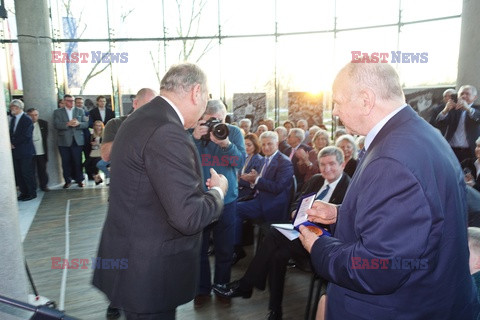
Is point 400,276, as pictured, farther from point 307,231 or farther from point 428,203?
point 307,231

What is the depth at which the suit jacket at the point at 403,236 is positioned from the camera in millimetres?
1086

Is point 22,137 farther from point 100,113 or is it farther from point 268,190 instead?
point 268,190

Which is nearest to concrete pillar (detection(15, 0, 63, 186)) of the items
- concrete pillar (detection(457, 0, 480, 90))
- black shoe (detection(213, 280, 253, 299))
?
black shoe (detection(213, 280, 253, 299))

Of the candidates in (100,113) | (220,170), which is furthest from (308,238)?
(100,113)

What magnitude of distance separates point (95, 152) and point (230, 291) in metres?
5.83

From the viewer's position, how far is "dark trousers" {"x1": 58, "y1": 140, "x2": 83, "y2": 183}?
7.71 m

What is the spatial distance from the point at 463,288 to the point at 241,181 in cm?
330

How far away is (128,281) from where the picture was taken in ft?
5.09

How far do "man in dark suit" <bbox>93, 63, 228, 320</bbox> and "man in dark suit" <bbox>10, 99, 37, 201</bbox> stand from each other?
5896 millimetres

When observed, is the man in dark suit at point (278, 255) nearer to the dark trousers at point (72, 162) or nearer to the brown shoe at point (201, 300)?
the brown shoe at point (201, 300)

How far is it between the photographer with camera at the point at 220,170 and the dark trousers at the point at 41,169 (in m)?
5.67

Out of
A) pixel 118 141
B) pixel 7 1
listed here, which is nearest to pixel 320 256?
pixel 118 141

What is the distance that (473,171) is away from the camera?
3.76m

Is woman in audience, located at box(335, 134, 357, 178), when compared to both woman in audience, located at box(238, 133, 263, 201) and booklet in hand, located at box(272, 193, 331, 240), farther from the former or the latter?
booklet in hand, located at box(272, 193, 331, 240)
